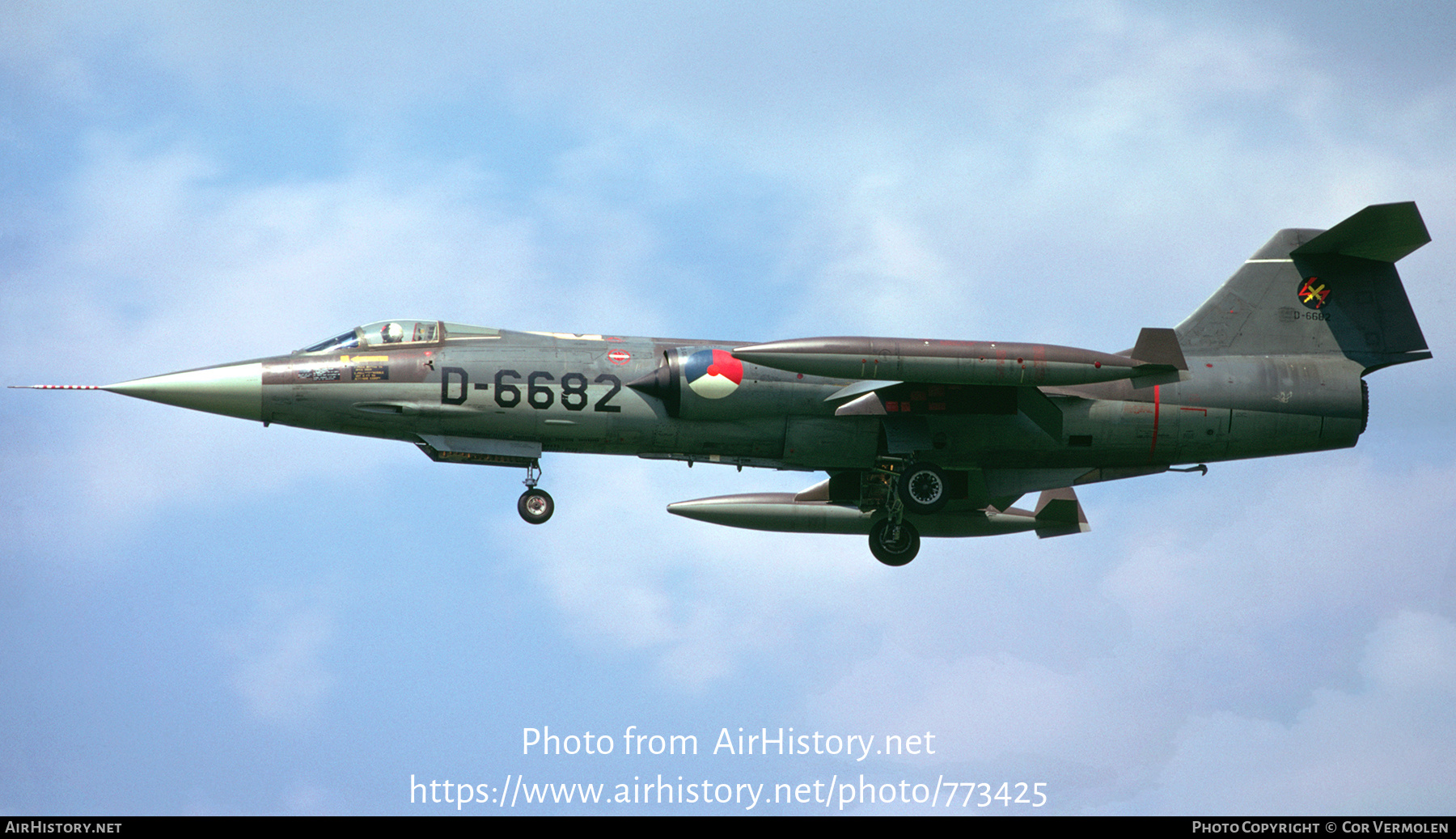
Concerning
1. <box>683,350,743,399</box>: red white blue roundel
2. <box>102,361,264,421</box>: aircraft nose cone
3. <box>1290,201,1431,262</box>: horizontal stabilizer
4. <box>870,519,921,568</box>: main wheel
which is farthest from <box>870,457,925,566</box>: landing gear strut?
<box>102,361,264,421</box>: aircraft nose cone

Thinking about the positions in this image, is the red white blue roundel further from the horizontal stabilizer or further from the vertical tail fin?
the horizontal stabilizer

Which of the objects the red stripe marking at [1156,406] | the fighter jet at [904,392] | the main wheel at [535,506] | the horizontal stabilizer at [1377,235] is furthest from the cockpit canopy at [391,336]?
the horizontal stabilizer at [1377,235]

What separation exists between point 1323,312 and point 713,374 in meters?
11.1

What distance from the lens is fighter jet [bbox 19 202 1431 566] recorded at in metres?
25.0

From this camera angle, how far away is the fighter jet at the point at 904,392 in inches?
985

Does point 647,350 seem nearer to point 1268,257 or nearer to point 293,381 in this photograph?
point 293,381

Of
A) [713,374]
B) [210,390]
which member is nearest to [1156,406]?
[713,374]

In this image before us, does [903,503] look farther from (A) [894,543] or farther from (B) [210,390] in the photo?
(B) [210,390]

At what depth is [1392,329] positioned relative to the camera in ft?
90.7

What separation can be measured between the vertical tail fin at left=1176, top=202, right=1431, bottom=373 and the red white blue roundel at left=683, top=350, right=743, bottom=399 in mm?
8207

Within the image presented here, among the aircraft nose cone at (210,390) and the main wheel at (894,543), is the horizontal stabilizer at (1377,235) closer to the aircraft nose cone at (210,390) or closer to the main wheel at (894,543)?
the main wheel at (894,543)
